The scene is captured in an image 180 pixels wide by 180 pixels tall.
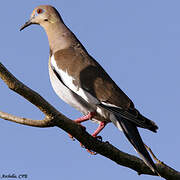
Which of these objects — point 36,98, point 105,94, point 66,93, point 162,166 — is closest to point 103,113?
point 105,94

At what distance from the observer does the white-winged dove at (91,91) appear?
495 centimetres

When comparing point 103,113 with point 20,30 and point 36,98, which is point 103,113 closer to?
point 36,98

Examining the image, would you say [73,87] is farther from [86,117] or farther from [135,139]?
[135,139]

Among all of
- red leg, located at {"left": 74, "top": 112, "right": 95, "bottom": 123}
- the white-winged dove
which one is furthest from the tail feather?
red leg, located at {"left": 74, "top": 112, "right": 95, "bottom": 123}

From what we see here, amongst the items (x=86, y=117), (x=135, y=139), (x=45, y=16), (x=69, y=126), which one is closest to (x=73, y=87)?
(x=86, y=117)

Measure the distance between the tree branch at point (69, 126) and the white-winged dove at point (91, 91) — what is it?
7.6 inches

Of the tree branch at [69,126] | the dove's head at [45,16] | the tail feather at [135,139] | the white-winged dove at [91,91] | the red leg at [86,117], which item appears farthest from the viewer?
the dove's head at [45,16]

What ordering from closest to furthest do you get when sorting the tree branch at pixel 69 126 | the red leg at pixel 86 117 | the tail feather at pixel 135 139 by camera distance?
the tree branch at pixel 69 126 < the tail feather at pixel 135 139 < the red leg at pixel 86 117

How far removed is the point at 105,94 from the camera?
211 inches

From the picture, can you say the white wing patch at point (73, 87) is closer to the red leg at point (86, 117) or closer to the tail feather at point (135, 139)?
the red leg at point (86, 117)

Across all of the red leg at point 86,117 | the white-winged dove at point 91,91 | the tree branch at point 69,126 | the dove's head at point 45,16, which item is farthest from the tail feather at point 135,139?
the dove's head at point 45,16

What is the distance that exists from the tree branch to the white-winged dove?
0.63 ft

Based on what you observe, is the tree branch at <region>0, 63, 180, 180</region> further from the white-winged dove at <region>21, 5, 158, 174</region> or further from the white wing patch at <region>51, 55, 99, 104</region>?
the white wing patch at <region>51, 55, 99, 104</region>

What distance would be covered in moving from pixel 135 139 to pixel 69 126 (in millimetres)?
945
